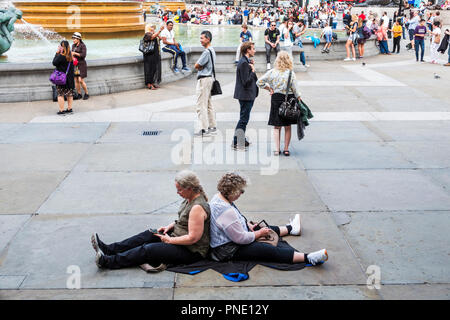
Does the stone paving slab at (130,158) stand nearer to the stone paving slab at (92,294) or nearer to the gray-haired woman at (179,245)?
the gray-haired woman at (179,245)

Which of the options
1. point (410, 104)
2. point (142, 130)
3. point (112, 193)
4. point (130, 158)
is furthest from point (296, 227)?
point (410, 104)

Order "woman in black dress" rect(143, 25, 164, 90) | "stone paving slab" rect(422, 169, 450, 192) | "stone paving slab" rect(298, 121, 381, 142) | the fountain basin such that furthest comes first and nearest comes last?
the fountain basin, "woman in black dress" rect(143, 25, 164, 90), "stone paving slab" rect(298, 121, 381, 142), "stone paving slab" rect(422, 169, 450, 192)

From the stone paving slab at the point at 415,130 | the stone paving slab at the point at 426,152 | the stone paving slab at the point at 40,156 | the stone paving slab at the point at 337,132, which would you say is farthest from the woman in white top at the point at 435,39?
A: the stone paving slab at the point at 40,156

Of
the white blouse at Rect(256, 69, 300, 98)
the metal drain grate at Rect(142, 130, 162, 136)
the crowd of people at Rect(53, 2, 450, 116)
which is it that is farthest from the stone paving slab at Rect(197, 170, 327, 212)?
the metal drain grate at Rect(142, 130, 162, 136)

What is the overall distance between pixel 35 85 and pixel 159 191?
6912 mm

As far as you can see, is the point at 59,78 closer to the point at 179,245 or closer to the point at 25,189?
the point at 25,189

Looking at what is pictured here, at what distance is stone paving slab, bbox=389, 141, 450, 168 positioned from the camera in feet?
26.3

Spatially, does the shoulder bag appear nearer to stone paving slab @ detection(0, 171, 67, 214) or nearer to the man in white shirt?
stone paving slab @ detection(0, 171, 67, 214)

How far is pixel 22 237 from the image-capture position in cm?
549

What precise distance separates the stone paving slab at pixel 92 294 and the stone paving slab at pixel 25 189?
1943 mm

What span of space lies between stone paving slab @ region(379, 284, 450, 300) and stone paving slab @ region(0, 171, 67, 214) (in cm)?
407

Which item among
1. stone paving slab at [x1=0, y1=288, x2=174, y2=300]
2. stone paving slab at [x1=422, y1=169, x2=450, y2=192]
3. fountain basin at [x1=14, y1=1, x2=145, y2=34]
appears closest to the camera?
stone paving slab at [x1=0, y1=288, x2=174, y2=300]

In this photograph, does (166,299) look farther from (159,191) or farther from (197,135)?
(197,135)

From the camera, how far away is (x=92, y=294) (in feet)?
14.4
